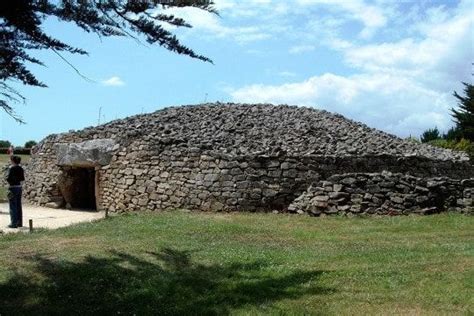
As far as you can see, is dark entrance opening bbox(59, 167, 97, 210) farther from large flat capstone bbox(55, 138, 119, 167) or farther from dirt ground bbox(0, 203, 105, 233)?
dirt ground bbox(0, 203, 105, 233)

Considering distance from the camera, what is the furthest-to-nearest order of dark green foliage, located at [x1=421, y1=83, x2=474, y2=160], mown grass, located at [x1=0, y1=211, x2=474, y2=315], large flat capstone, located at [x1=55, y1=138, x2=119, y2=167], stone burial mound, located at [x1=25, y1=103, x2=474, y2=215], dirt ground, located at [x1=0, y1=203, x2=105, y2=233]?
dark green foliage, located at [x1=421, y1=83, x2=474, y2=160] < large flat capstone, located at [x1=55, y1=138, x2=119, y2=167] < dirt ground, located at [x1=0, y1=203, x2=105, y2=233] < stone burial mound, located at [x1=25, y1=103, x2=474, y2=215] < mown grass, located at [x1=0, y1=211, x2=474, y2=315]

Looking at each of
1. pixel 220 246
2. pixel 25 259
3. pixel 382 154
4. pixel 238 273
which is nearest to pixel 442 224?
pixel 382 154

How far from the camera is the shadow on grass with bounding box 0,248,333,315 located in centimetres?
633

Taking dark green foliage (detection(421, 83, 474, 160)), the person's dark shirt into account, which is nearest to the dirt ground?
the person's dark shirt

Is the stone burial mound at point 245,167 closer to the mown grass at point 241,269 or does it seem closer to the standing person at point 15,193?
the mown grass at point 241,269

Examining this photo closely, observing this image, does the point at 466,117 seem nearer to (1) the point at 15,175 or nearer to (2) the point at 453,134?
(2) the point at 453,134

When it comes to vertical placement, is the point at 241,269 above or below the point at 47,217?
below

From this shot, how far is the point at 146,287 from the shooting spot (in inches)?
274

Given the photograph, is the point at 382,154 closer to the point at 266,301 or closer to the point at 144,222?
the point at 144,222

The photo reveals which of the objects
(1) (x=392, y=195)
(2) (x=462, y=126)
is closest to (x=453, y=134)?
(2) (x=462, y=126)

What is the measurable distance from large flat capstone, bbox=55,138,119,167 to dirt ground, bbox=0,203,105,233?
1.35 metres

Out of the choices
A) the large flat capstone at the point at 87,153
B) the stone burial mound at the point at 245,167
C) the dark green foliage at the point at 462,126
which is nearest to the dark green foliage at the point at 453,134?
the dark green foliage at the point at 462,126

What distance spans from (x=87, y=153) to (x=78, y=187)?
228 centimetres

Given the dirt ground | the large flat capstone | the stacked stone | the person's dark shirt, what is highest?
the large flat capstone
